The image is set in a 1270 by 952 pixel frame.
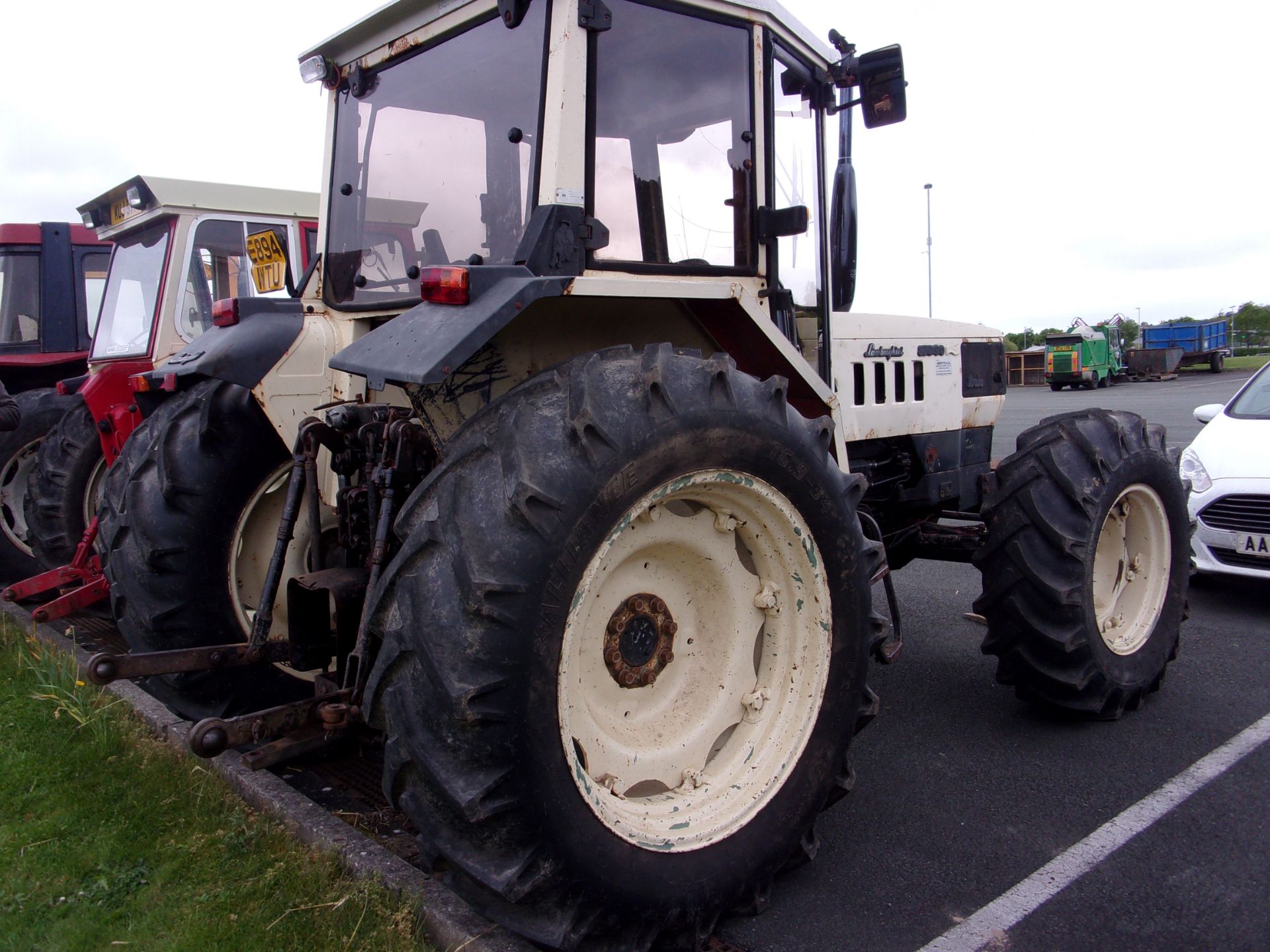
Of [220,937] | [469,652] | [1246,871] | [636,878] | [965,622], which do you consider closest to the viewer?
[469,652]

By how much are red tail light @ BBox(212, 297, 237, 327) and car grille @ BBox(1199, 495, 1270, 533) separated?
220 inches

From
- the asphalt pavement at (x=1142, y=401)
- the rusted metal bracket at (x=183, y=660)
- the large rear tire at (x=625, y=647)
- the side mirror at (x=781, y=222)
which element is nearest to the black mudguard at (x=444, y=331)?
the large rear tire at (x=625, y=647)

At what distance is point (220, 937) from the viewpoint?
2449 mm

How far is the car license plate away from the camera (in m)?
5.52

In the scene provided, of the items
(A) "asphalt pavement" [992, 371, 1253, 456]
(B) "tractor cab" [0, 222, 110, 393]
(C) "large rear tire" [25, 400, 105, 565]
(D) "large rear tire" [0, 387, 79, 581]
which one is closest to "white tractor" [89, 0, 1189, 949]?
(C) "large rear tire" [25, 400, 105, 565]

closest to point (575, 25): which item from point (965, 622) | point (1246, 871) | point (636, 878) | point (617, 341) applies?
point (617, 341)

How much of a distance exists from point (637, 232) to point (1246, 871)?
2639 mm

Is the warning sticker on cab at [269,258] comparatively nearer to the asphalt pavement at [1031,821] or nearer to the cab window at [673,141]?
the cab window at [673,141]

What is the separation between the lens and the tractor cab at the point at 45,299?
782cm

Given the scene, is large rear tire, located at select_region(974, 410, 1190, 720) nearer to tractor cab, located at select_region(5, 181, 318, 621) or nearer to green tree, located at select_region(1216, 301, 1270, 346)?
tractor cab, located at select_region(5, 181, 318, 621)

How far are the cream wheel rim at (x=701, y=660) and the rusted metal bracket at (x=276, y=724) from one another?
730 millimetres

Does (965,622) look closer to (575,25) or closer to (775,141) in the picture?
(775,141)

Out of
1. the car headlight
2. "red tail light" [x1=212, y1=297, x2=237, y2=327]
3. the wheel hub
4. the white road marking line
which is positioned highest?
"red tail light" [x1=212, y1=297, x2=237, y2=327]

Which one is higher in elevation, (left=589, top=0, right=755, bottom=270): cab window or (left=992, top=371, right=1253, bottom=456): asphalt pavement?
(left=589, top=0, right=755, bottom=270): cab window
